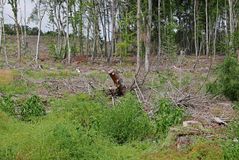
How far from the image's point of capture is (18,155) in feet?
27.9

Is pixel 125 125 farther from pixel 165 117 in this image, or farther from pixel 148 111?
pixel 148 111

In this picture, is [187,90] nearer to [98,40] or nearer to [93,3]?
[93,3]

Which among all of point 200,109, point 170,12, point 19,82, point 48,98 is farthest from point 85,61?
point 200,109

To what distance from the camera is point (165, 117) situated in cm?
1161

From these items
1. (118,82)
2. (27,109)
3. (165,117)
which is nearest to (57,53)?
(118,82)

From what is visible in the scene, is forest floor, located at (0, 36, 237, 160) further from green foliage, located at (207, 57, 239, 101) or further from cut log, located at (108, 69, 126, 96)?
cut log, located at (108, 69, 126, 96)

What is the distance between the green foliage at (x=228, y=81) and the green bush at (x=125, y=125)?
546cm

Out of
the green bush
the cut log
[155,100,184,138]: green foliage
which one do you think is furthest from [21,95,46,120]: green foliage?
the cut log

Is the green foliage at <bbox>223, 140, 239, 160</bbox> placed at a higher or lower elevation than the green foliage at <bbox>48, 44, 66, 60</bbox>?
lower

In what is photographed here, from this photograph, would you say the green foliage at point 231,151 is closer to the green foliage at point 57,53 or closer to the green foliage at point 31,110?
the green foliage at point 31,110

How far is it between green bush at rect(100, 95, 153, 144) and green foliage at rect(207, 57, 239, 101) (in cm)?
546

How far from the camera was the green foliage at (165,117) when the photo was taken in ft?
36.9

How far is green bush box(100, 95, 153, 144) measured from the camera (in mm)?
10867

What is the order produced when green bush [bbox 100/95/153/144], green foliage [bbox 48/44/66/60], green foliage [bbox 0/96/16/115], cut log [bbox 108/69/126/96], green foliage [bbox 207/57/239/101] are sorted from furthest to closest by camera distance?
green foliage [bbox 48/44/66/60] < cut log [bbox 108/69/126/96] < green foliage [bbox 207/57/239/101] < green foliage [bbox 0/96/16/115] < green bush [bbox 100/95/153/144]
